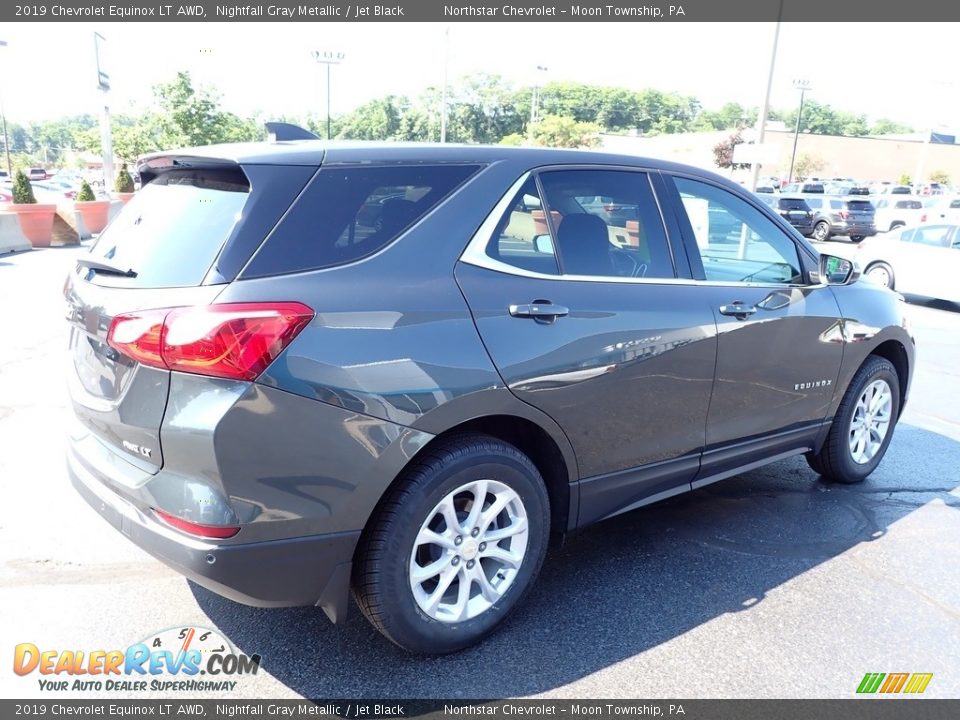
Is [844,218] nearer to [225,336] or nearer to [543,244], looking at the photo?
[543,244]

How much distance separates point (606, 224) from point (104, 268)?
2052 mm

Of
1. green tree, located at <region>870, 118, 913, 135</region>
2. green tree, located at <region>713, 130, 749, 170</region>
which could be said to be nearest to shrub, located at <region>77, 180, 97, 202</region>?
green tree, located at <region>713, 130, 749, 170</region>

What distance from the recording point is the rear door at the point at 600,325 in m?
2.85

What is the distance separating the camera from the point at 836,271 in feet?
14.3

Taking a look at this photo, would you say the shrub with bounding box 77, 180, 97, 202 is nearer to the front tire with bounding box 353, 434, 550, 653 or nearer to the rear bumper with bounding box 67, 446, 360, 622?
the rear bumper with bounding box 67, 446, 360, 622

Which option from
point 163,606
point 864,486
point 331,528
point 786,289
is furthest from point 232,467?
point 864,486

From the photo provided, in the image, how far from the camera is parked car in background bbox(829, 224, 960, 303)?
42.4ft

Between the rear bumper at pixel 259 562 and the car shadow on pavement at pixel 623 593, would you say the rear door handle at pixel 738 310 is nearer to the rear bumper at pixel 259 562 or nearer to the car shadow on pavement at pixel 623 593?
the car shadow on pavement at pixel 623 593

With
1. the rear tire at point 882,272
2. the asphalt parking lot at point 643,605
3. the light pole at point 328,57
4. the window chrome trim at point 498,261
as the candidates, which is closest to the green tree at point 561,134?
the light pole at point 328,57

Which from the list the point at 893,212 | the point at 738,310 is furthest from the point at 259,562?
Result: the point at 893,212

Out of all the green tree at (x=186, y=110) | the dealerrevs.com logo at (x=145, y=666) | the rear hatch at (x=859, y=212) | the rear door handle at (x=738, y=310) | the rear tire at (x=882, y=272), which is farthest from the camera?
the green tree at (x=186, y=110)

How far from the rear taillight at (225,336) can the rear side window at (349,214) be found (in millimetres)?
154

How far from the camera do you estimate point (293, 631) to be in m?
3.05

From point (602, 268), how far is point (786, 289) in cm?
131
